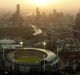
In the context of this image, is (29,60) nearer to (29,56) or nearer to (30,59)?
(30,59)

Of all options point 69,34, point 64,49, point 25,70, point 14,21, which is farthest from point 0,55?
point 14,21

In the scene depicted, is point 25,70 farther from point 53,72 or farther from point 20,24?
point 20,24

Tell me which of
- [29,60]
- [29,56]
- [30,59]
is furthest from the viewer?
[29,56]

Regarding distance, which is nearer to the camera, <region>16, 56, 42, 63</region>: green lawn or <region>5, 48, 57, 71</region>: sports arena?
<region>5, 48, 57, 71</region>: sports arena

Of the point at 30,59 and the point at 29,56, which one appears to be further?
the point at 29,56

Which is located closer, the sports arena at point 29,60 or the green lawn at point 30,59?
the sports arena at point 29,60

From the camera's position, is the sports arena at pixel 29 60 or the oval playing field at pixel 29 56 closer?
the sports arena at pixel 29 60

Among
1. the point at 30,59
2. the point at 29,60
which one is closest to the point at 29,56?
the point at 30,59

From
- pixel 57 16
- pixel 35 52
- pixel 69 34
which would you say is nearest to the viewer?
pixel 35 52
